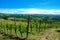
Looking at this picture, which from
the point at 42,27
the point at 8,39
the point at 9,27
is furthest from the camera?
the point at 42,27

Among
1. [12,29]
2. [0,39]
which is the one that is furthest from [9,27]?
[0,39]

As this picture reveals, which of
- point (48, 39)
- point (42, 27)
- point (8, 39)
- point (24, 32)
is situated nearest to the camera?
point (8, 39)

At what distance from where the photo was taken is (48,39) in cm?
1811

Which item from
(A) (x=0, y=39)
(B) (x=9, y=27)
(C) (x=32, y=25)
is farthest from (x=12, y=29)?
(A) (x=0, y=39)

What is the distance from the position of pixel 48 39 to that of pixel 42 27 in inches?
523

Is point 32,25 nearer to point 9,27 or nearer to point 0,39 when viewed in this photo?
point 9,27

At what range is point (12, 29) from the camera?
2738 cm

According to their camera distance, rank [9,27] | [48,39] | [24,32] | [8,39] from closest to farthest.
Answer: [8,39]
[48,39]
[24,32]
[9,27]

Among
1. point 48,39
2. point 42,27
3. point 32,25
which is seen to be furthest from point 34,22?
point 48,39

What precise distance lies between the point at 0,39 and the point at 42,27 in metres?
15.3

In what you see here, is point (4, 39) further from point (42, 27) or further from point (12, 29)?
point (42, 27)

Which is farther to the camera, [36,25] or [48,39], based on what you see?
[36,25]

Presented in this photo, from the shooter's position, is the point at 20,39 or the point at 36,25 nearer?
the point at 20,39

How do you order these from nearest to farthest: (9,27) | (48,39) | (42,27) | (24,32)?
(48,39)
(24,32)
(9,27)
(42,27)
